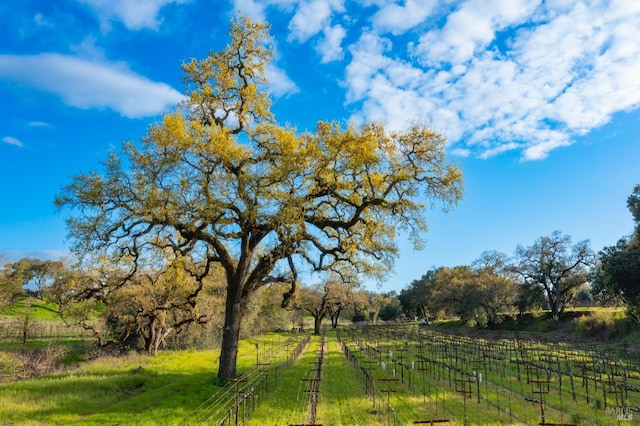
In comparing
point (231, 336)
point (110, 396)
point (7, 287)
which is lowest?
point (110, 396)

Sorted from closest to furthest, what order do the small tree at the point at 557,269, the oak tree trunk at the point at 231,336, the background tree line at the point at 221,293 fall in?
the oak tree trunk at the point at 231,336
the background tree line at the point at 221,293
the small tree at the point at 557,269

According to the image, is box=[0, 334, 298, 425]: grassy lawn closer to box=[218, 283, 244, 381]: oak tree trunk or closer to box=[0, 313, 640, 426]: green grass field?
box=[0, 313, 640, 426]: green grass field

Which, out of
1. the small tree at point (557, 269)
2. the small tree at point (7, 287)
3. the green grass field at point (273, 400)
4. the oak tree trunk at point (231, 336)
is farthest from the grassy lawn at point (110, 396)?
the small tree at point (557, 269)

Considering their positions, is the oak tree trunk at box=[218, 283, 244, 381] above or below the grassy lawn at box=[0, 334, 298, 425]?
above

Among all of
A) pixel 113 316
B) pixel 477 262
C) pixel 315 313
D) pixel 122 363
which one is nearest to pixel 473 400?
pixel 122 363

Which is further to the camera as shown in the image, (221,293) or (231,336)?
(221,293)

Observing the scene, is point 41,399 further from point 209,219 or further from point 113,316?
point 113,316

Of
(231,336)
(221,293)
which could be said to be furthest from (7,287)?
(231,336)

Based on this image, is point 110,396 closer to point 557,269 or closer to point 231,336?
point 231,336

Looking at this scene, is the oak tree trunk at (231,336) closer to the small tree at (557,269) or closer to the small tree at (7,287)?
the small tree at (7,287)

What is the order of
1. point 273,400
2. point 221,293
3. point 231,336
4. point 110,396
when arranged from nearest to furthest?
point 110,396 → point 273,400 → point 231,336 → point 221,293

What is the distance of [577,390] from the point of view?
19.1 metres

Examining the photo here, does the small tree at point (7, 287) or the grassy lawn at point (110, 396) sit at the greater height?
the small tree at point (7, 287)

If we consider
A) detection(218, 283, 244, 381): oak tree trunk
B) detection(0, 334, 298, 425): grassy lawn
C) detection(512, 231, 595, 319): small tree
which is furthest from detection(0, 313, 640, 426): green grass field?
detection(512, 231, 595, 319): small tree
